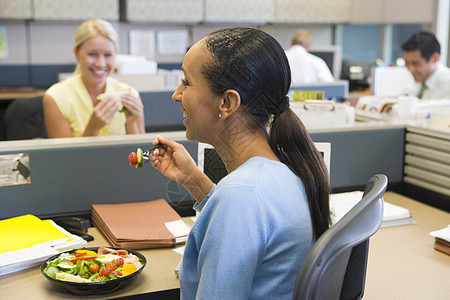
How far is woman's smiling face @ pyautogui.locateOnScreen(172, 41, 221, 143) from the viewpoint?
99 centimetres

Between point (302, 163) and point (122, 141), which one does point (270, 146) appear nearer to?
point (302, 163)

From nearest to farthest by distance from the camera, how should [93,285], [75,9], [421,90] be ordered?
[93,285] < [421,90] < [75,9]

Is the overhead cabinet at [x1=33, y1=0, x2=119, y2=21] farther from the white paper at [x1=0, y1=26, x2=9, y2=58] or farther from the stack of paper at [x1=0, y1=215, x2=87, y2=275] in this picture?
the stack of paper at [x1=0, y1=215, x2=87, y2=275]

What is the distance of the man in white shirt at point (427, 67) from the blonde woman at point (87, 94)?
2274mm

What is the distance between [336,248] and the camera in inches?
30.4

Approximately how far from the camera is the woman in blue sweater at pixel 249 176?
2.89 feet

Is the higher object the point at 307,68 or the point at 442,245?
the point at 307,68

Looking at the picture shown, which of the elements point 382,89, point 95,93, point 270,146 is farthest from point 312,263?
point 382,89

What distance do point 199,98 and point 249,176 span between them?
0.19 metres

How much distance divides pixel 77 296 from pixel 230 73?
619mm

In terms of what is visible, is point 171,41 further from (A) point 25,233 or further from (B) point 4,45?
(A) point 25,233

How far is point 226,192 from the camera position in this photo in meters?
0.89

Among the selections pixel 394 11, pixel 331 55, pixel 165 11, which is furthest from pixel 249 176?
pixel 394 11

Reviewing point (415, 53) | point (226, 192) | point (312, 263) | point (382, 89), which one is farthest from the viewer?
point (382, 89)
